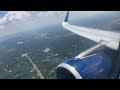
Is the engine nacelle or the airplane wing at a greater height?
the airplane wing

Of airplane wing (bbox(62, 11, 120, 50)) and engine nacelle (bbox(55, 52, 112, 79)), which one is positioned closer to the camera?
engine nacelle (bbox(55, 52, 112, 79))
